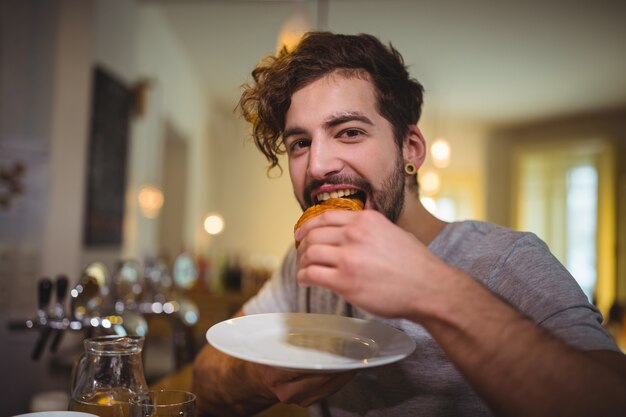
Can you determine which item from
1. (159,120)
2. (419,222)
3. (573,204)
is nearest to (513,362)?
(419,222)

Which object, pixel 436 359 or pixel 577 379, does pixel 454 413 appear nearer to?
pixel 436 359

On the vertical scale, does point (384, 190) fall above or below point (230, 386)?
above

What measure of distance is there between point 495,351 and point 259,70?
90 centimetres

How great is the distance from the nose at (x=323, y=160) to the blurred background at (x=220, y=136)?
0.39 meters

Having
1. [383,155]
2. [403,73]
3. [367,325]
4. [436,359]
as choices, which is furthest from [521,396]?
[403,73]

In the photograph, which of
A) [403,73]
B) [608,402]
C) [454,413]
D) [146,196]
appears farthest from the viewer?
[146,196]

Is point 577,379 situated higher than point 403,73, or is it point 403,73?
point 403,73

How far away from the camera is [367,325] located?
920mm

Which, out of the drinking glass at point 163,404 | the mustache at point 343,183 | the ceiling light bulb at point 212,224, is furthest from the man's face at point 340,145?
the ceiling light bulb at point 212,224

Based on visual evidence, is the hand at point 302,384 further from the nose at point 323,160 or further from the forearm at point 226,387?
the nose at point 323,160

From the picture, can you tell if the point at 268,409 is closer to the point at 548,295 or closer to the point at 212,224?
the point at 548,295

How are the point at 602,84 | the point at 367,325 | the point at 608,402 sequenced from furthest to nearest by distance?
the point at 602,84
the point at 367,325
the point at 608,402

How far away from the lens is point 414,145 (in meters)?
1.33

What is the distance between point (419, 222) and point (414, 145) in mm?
187
